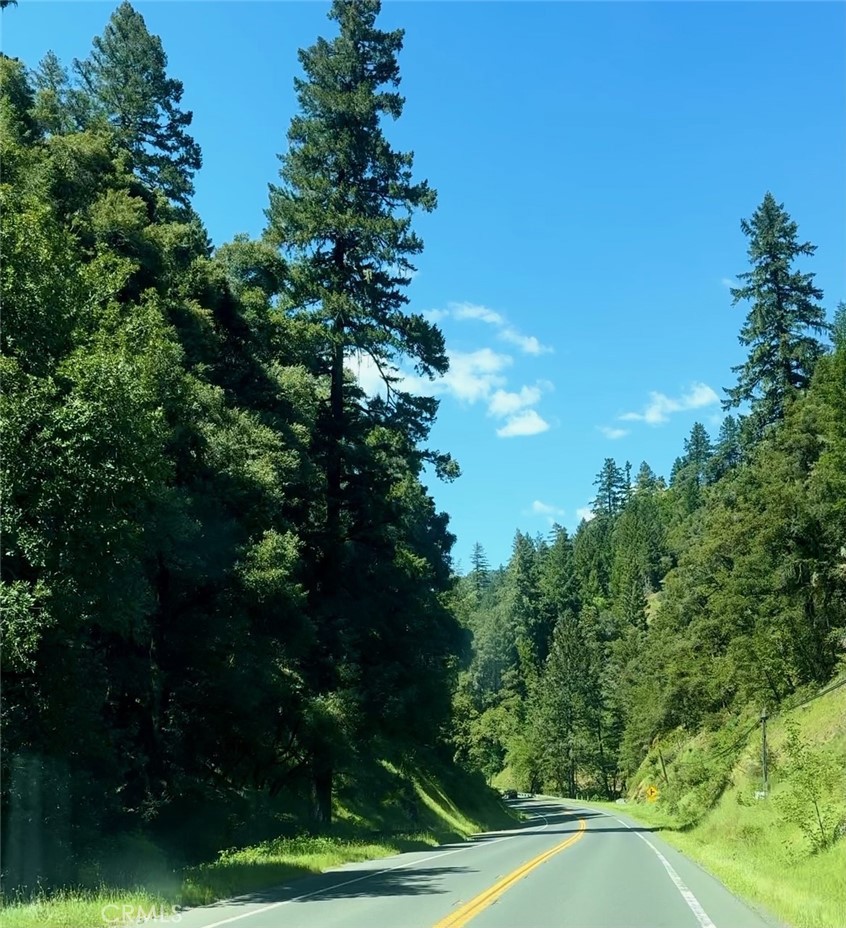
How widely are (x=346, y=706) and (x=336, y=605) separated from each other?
4.02 m

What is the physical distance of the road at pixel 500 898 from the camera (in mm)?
11734

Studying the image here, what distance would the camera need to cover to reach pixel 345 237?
30.7 meters

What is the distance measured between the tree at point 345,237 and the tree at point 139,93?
10339mm

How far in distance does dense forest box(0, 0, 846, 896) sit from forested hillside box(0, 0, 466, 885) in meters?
0.08

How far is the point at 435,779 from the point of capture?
51.5m

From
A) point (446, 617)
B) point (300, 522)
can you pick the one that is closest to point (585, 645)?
point (446, 617)

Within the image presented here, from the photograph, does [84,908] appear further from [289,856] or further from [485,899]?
[289,856]

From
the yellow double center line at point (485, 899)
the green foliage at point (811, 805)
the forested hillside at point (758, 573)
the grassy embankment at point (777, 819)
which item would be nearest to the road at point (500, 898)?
the yellow double center line at point (485, 899)

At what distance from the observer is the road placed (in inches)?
462

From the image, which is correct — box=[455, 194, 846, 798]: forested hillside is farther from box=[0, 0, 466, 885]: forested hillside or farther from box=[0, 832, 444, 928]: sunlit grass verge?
box=[0, 832, 444, 928]: sunlit grass verge

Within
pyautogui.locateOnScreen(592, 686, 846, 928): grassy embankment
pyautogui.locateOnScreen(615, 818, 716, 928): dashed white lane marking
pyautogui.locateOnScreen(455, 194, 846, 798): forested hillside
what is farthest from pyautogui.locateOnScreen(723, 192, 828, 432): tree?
pyautogui.locateOnScreen(615, 818, 716, 928): dashed white lane marking

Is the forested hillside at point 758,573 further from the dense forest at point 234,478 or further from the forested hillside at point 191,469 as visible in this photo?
the forested hillside at point 191,469

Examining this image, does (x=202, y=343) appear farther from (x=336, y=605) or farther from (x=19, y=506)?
(x=19, y=506)

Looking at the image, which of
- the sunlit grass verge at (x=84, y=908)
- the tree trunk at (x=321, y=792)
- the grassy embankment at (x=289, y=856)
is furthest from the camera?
the tree trunk at (x=321, y=792)
